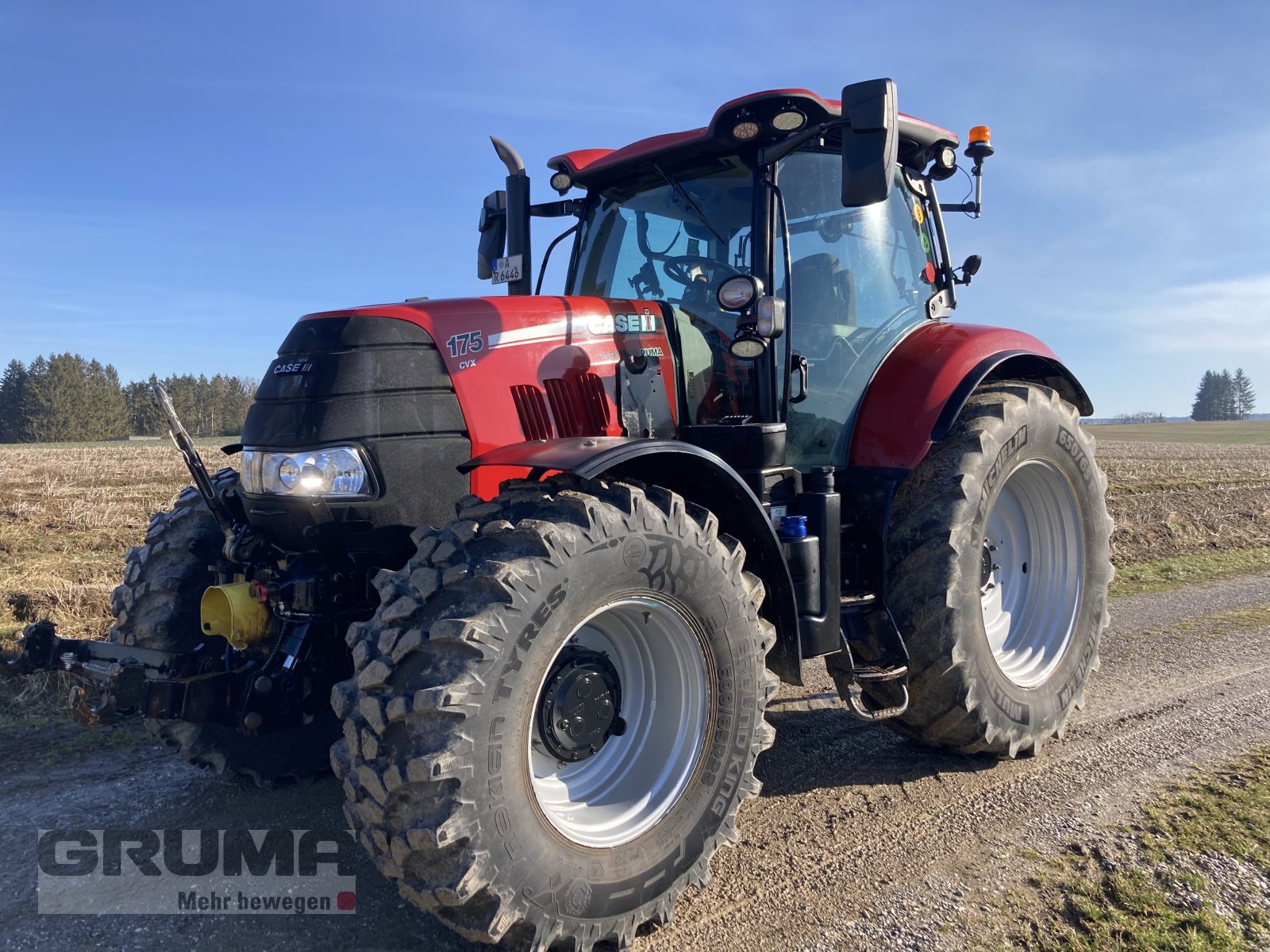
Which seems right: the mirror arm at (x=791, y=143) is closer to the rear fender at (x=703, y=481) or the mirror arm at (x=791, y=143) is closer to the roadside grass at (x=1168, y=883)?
the rear fender at (x=703, y=481)

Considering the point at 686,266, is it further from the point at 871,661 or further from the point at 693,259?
the point at 871,661

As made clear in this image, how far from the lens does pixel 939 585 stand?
Result: 3791 millimetres

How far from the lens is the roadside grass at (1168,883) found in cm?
271

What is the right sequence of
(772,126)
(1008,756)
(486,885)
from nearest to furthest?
(486,885), (772,126), (1008,756)

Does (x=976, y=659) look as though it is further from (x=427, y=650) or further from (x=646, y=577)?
(x=427, y=650)

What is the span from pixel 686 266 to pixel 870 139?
1.10 m

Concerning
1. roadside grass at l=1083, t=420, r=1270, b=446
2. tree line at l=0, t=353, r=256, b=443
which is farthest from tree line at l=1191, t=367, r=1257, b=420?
tree line at l=0, t=353, r=256, b=443

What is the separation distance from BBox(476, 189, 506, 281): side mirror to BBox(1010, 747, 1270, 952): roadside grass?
3.54 meters

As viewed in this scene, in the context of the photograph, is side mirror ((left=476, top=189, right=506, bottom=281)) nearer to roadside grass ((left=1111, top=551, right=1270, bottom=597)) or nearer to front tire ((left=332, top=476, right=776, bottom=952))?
front tire ((left=332, top=476, right=776, bottom=952))

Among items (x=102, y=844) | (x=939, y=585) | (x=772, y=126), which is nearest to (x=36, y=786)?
(x=102, y=844)

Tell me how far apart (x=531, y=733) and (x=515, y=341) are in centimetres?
136

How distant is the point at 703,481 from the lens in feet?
10.9

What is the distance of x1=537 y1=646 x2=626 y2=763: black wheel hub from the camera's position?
2793mm

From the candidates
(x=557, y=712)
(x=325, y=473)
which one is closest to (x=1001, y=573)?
(x=557, y=712)
